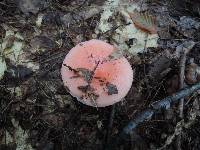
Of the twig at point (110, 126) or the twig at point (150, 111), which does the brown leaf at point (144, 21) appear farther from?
the twig at point (110, 126)

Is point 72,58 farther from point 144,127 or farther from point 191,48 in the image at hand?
point 191,48

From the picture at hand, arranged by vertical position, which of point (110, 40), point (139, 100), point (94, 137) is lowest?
point (94, 137)

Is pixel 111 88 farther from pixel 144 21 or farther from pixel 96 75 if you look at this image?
pixel 144 21

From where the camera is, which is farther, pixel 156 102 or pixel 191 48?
pixel 191 48

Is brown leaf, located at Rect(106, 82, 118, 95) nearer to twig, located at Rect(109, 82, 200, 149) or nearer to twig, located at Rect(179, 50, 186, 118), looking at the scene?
twig, located at Rect(109, 82, 200, 149)

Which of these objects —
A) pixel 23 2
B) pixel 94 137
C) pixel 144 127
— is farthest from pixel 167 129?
pixel 23 2

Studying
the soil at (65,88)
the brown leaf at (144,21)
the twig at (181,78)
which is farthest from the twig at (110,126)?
the brown leaf at (144,21)
